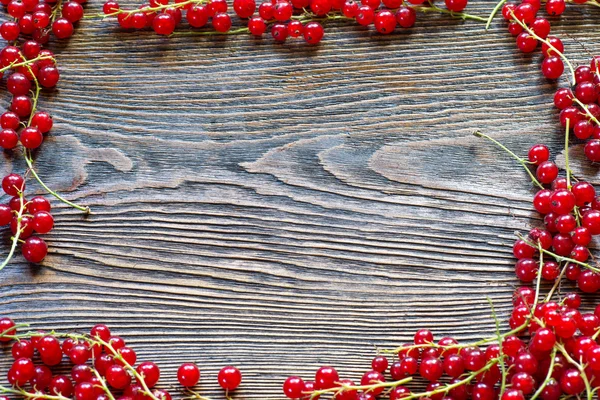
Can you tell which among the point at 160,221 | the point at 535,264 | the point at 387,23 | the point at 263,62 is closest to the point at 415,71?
the point at 387,23

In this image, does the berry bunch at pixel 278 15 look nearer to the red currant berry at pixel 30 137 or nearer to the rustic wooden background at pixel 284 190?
the rustic wooden background at pixel 284 190

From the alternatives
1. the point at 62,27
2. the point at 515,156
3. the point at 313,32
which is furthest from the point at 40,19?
the point at 515,156

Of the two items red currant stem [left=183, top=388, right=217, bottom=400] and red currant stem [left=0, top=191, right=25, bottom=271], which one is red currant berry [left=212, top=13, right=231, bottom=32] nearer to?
red currant stem [left=0, top=191, right=25, bottom=271]

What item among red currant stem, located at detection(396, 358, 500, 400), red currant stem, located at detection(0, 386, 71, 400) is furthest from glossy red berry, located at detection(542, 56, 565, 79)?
red currant stem, located at detection(0, 386, 71, 400)

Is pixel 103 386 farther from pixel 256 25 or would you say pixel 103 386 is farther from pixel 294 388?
pixel 256 25

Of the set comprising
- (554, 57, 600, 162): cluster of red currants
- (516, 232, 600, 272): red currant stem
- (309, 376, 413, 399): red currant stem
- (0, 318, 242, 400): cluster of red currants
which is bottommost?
(0, 318, 242, 400): cluster of red currants

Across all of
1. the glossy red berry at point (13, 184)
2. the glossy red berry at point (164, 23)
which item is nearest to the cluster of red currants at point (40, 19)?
the glossy red berry at point (164, 23)
